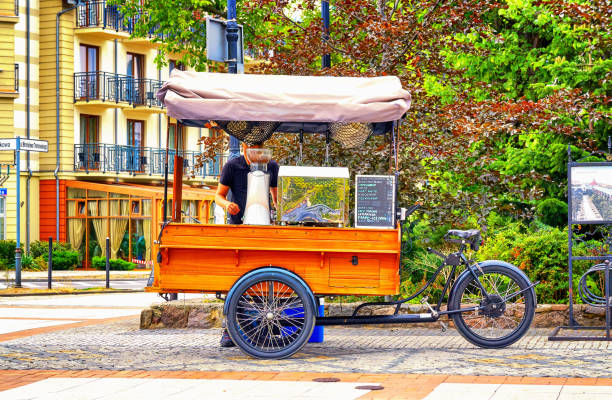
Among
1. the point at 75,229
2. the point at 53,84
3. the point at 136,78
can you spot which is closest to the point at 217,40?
the point at 53,84

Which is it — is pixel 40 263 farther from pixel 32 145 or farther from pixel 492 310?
pixel 492 310

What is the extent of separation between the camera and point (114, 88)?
43.1 metres

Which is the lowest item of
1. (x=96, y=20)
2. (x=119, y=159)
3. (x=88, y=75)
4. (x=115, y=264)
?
(x=115, y=264)

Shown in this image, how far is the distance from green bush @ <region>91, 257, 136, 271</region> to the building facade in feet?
5.54

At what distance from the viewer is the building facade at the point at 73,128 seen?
40.2 m

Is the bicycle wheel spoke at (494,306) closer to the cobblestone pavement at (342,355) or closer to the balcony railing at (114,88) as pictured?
the cobblestone pavement at (342,355)

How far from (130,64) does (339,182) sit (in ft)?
119

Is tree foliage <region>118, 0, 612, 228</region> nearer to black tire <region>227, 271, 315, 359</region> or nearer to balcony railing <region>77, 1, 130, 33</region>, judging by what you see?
black tire <region>227, 271, 315, 359</region>

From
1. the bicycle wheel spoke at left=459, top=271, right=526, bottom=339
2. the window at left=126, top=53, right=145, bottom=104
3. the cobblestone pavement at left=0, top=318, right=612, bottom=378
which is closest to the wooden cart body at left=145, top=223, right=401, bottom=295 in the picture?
the cobblestone pavement at left=0, top=318, right=612, bottom=378

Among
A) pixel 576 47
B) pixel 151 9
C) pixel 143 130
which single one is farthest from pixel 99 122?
pixel 576 47

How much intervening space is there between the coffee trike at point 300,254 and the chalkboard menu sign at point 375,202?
22 mm

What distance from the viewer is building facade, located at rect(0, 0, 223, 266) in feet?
132

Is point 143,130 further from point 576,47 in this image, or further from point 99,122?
point 576,47

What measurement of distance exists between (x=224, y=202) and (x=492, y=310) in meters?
2.83
